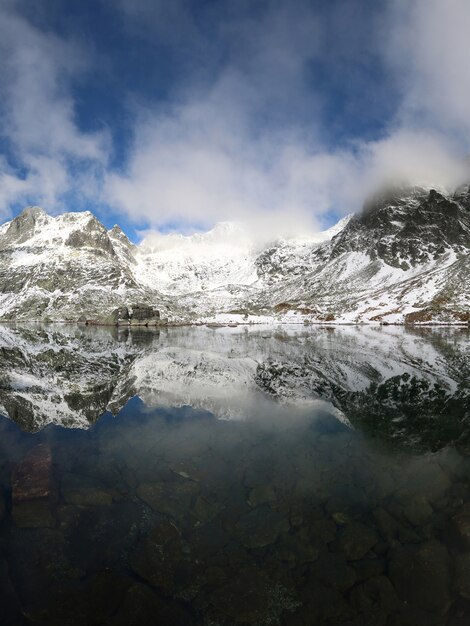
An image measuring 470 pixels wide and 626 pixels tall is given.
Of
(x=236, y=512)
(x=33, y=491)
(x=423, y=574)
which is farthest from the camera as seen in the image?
(x=33, y=491)

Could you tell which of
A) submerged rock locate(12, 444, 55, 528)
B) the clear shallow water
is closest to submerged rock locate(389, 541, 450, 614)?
the clear shallow water

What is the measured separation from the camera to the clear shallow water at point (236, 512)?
9.25 m

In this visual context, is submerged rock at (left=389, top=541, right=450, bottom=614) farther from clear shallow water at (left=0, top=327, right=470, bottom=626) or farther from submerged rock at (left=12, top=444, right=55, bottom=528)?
submerged rock at (left=12, top=444, right=55, bottom=528)

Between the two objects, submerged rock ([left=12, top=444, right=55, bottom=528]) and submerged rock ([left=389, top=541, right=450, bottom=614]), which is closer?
submerged rock ([left=389, top=541, right=450, bottom=614])

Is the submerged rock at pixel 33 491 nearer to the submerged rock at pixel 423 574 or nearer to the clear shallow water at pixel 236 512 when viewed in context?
the clear shallow water at pixel 236 512

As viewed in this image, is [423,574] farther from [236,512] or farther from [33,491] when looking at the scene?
[33,491]

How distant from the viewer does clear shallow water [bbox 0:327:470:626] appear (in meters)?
9.25

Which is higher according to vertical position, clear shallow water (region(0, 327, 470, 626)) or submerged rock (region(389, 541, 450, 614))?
clear shallow water (region(0, 327, 470, 626))

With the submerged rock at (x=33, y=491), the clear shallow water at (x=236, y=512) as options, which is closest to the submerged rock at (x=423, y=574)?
the clear shallow water at (x=236, y=512)

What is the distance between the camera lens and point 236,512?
43.1 feet

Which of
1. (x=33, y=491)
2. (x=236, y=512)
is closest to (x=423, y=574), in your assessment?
(x=236, y=512)

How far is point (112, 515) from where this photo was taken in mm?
12945

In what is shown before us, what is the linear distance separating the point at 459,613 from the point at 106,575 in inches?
350

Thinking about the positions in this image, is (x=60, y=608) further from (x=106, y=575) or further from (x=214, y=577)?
(x=214, y=577)
